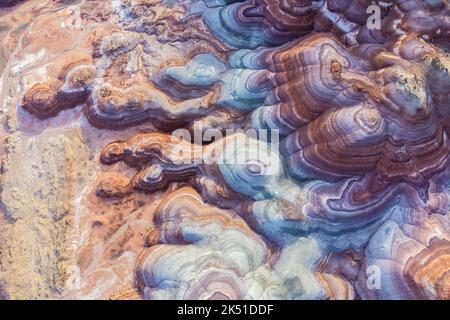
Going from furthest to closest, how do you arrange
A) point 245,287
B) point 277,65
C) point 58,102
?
point 58,102 < point 277,65 < point 245,287

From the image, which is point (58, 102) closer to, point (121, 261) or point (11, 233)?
point (11, 233)

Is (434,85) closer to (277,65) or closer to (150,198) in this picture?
(277,65)

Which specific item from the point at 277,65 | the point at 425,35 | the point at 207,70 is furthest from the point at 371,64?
the point at 207,70

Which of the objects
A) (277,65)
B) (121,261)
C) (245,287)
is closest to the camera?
(245,287)

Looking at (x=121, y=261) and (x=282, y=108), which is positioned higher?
(x=282, y=108)

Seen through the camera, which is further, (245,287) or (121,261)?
(121,261)
